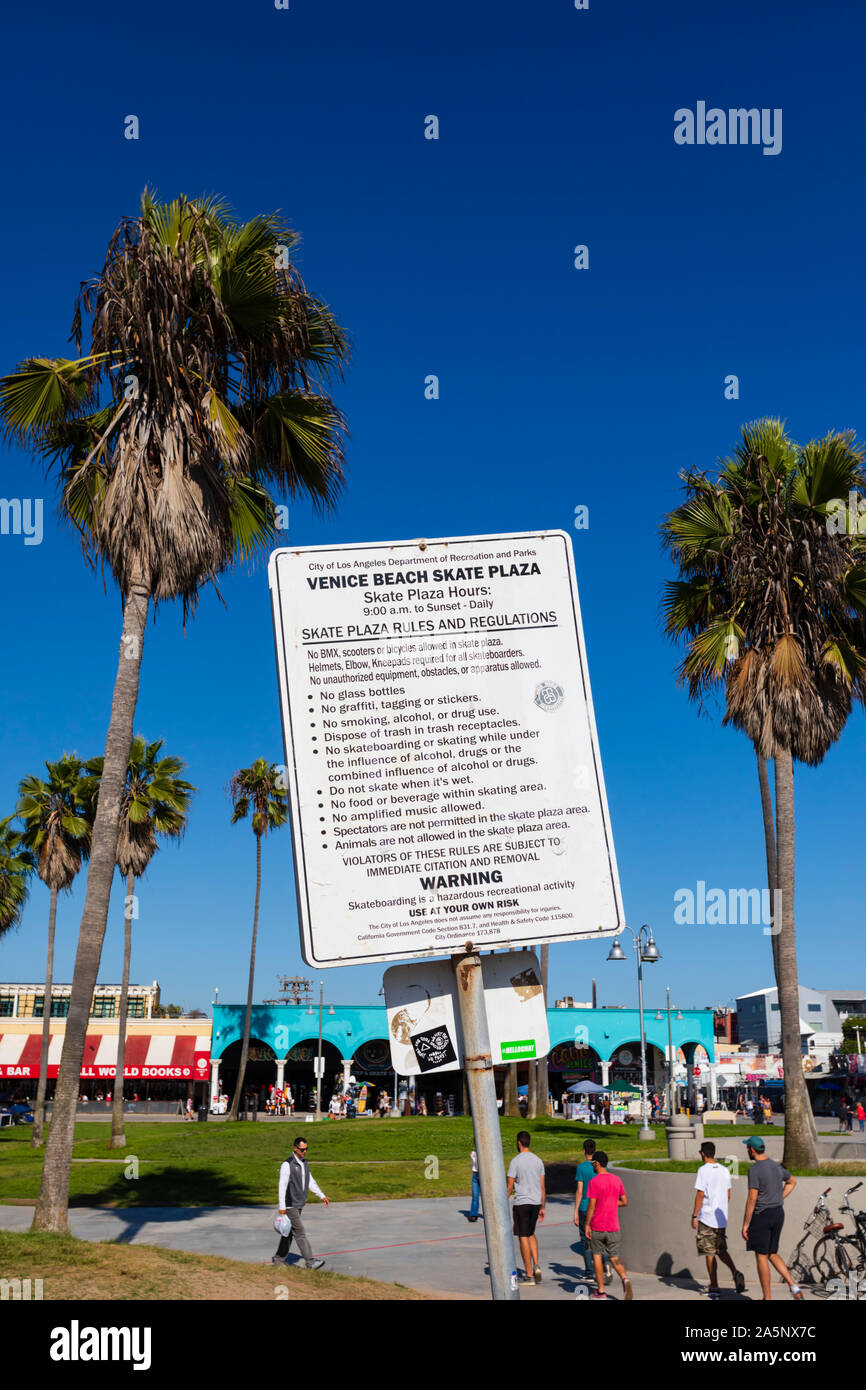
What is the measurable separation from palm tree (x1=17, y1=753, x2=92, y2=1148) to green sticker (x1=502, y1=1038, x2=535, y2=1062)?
38.7 metres

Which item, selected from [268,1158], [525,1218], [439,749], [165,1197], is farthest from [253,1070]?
[439,749]

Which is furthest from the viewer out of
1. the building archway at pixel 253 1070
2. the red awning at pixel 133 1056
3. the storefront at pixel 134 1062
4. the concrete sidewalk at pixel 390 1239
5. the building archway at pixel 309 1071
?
the building archway at pixel 309 1071

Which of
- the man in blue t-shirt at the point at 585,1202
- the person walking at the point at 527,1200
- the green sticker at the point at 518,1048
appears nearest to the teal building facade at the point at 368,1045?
the man in blue t-shirt at the point at 585,1202

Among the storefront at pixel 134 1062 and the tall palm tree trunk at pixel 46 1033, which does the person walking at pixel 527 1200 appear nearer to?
the tall palm tree trunk at pixel 46 1033

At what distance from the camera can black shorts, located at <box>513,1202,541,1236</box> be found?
13148 mm

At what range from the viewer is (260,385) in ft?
49.2

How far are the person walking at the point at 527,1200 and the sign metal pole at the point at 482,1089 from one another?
10.6 metres

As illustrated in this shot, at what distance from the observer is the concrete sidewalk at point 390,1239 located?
44.2 feet

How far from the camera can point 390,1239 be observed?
17547 mm

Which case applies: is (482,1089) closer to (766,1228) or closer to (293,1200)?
(766,1228)

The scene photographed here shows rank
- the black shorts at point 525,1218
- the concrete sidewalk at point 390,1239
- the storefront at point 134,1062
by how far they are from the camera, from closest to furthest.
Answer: the black shorts at point 525,1218, the concrete sidewalk at point 390,1239, the storefront at point 134,1062
